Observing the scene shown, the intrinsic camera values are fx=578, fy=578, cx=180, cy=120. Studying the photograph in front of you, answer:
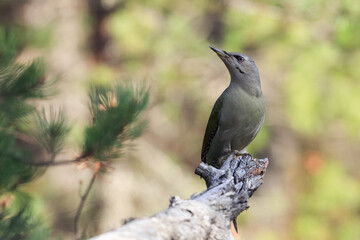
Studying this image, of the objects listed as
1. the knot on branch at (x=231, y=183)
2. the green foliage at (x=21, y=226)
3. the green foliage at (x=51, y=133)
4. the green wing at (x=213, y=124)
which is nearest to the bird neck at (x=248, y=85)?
the green wing at (x=213, y=124)

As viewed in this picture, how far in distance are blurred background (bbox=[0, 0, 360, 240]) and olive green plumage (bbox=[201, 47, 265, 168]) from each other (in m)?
3.32

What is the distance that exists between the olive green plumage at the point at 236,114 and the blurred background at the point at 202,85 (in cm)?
332

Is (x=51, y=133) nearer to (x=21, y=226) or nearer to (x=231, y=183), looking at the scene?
(x=21, y=226)

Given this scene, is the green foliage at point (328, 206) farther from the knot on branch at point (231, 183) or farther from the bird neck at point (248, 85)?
the knot on branch at point (231, 183)

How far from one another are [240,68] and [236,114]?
0.54 m

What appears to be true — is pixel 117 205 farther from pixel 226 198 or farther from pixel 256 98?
pixel 226 198

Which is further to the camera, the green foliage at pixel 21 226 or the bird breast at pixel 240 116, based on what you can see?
the bird breast at pixel 240 116

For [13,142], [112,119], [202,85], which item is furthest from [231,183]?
[202,85]

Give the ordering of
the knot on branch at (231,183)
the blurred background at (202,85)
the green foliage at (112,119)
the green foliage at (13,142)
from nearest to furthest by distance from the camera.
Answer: the knot on branch at (231,183), the green foliage at (13,142), the green foliage at (112,119), the blurred background at (202,85)

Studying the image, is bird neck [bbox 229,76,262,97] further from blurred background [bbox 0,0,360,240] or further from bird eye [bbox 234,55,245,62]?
blurred background [bbox 0,0,360,240]

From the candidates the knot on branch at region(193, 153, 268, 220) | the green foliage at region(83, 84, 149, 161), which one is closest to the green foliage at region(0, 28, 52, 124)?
the green foliage at region(83, 84, 149, 161)

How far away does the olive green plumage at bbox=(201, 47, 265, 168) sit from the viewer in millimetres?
4777

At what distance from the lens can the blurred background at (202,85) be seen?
29.7ft

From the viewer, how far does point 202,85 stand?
10.1 meters
